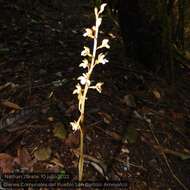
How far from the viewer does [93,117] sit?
2311 millimetres

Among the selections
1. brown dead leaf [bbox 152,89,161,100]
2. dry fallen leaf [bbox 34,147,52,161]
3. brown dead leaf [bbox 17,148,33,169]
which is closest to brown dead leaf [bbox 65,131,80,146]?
dry fallen leaf [bbox 34,147,52,161]

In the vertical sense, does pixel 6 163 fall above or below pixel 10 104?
below

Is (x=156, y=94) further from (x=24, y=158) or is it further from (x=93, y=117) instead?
(x=24, y=158)

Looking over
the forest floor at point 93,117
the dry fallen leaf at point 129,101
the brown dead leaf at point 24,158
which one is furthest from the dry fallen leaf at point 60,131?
the dry fallen leaf at point 129,101

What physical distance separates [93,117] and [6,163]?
62cm

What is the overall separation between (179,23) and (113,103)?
147 centimetres

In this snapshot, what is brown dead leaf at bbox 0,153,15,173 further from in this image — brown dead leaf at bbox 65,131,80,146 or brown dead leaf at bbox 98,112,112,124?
brown dead leaf at bbox 98,112,112,124

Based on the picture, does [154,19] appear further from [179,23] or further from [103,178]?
[103,178]

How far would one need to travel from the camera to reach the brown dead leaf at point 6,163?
192 centimetres

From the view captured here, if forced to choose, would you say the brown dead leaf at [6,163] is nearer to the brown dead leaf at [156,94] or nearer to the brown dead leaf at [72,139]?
the brown dead leaf at [72,139]

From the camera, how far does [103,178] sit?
6.49 feet

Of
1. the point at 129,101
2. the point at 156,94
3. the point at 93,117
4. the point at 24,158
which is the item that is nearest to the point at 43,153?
the point at 24,158

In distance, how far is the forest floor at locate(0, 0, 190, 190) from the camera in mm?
2031

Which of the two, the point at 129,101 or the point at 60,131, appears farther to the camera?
the point at 129,101
